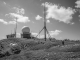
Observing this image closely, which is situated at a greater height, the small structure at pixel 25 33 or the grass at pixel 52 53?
the small structure at pixel 25 33

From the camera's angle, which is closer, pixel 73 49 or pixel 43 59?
pixel 43 59

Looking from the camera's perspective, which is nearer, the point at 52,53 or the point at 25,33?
the point at 52,53

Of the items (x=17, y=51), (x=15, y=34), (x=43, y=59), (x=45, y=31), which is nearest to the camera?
(x=43, y=59)

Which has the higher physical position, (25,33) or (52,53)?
(25,33)

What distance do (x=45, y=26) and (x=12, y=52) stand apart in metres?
21.4

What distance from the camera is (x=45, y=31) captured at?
1457 inches

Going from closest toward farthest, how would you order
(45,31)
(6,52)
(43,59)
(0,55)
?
(43,59)
(0,55)
(6,52)
(45,31)

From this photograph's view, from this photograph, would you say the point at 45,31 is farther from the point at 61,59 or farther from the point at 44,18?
the point at 61,59

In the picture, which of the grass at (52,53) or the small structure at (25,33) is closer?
the grass at (52,53)

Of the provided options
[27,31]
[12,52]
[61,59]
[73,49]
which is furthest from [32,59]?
[27,31]

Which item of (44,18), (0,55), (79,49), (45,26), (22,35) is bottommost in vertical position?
(0,55)

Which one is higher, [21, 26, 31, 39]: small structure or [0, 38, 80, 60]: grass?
[21, 26, 31, 39]: small structure

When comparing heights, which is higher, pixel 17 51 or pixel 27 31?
pixel 27 31

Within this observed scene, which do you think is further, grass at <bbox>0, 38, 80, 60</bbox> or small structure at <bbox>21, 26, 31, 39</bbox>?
small structure at <bbox>21, 26, 31, 39</bbox>
